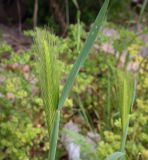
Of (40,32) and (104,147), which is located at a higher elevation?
(40,32)

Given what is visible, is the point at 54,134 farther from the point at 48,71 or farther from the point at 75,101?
the point at 75,101

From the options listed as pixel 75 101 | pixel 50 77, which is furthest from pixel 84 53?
pixel 75 101

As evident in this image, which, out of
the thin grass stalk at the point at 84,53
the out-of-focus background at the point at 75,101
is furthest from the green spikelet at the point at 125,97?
the out-of-focus background at the point at 75,101

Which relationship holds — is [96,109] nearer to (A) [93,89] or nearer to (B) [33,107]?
(A) [93,89]

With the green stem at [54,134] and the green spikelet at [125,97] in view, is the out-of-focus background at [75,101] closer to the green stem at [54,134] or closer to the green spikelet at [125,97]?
the green spikelet at [125,97]

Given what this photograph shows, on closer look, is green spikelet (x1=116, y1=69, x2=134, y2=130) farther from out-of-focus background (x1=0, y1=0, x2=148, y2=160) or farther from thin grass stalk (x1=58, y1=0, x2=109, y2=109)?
out-of-focus background (x1=0, y1=0, x2=148, y2=160)

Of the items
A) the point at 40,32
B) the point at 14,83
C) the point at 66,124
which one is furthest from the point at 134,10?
the point at 40,32

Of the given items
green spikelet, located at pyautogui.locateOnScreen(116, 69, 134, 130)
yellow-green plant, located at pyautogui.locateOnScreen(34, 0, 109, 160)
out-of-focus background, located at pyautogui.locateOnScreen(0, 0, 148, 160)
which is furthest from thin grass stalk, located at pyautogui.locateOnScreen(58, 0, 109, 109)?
out-of-focus background, located at pyautogui.locateOnScreen(0, 0, 148, 160)
